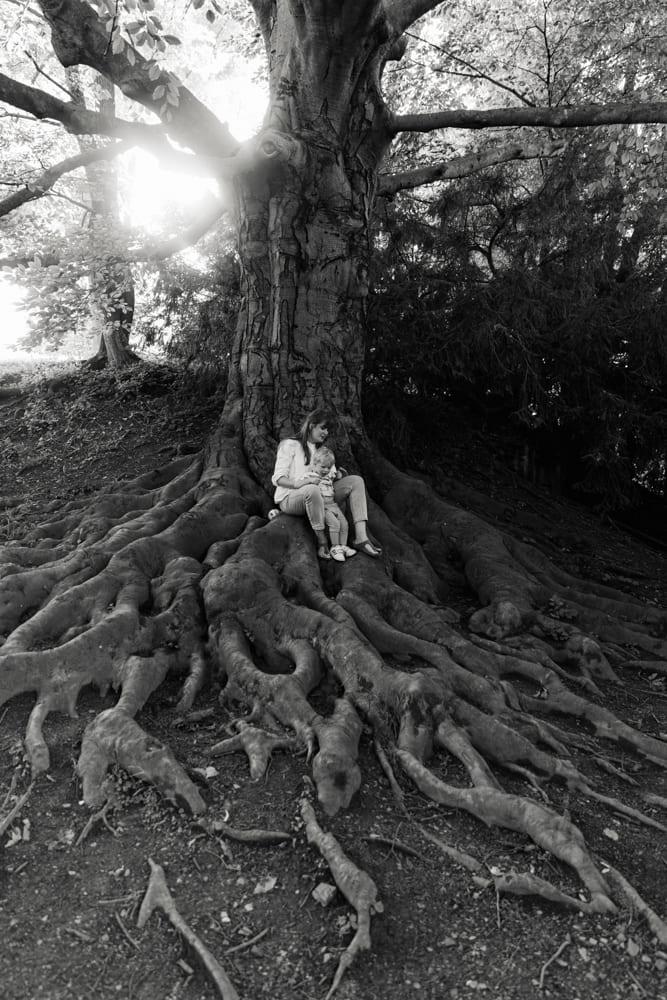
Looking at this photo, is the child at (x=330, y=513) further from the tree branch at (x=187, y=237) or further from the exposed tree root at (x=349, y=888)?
the tree branch at (x=187, y=237)

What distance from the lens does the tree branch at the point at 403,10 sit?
6392 millimetres

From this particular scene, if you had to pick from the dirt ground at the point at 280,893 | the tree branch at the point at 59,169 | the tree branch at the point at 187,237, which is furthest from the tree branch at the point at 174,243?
the dirt ground at the point at 280,893

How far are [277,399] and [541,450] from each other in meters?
4.85

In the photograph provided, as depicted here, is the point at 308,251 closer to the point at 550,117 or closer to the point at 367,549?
the point at 550,117

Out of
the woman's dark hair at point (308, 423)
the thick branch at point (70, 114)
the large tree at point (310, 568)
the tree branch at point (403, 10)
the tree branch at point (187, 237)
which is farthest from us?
the tree branch at point (187, 237)

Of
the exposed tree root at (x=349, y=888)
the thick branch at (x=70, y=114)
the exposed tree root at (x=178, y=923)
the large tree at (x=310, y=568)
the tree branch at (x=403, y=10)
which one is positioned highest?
the tree branch at (x=403, y=10)

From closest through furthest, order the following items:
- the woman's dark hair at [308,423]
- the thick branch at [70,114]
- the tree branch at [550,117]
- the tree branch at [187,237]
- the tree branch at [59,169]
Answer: the thick branch at [70,114]
the tree branch at [550,117]
the woman's dark hair at [308,423]
the tree branch at [59,169]
the tree branch at [187,237]

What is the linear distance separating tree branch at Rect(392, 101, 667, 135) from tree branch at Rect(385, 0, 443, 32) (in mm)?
777

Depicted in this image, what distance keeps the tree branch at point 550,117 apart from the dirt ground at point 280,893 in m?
5.02

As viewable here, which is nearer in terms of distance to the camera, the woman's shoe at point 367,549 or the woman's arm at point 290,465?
the woman's shoe at point 367,549

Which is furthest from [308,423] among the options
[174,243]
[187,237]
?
[174,243]

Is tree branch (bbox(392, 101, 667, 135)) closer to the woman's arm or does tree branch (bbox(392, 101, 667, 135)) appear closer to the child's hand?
the woman's arm

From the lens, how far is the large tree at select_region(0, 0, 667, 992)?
4098mm

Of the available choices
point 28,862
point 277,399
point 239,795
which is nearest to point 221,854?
point 239,795
